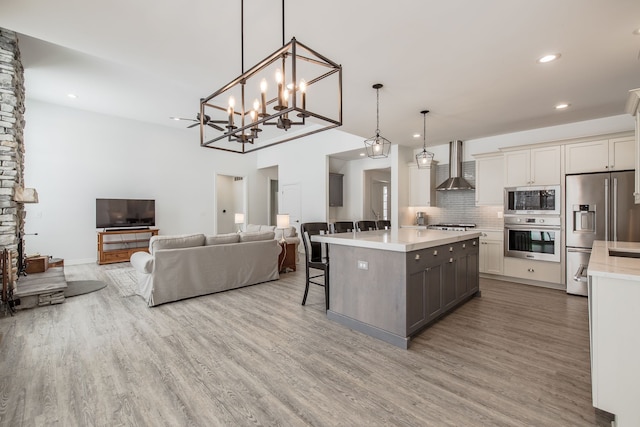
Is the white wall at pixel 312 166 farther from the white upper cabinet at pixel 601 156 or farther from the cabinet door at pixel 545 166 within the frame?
the white upper cabinet at pixel 601 156

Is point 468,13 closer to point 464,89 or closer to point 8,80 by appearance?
point 464,89

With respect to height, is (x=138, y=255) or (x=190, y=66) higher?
(x=190, y=66)

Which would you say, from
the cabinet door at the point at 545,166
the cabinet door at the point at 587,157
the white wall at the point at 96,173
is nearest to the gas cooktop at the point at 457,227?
the cabinet door at the point at 545,166

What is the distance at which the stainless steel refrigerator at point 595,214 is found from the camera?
3.87 metres

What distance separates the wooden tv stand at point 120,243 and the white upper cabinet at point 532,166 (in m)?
7.88

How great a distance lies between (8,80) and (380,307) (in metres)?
5.25

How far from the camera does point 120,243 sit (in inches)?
269

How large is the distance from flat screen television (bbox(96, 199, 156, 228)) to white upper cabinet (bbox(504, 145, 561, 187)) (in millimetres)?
7988

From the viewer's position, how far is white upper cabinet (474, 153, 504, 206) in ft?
17.0

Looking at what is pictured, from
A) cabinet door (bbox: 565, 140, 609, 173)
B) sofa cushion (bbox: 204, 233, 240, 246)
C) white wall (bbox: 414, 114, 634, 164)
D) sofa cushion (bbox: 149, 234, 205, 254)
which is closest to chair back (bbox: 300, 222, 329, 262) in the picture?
sofa cushion (bbox: 204, 233, 240, 246)

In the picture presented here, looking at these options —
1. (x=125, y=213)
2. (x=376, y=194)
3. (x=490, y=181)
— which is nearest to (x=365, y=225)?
(x=490, y=181)

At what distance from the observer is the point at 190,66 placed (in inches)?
119

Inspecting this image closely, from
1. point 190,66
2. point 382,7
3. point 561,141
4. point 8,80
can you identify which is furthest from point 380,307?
point 8,80

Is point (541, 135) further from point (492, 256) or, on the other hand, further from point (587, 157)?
point (492, 256)
